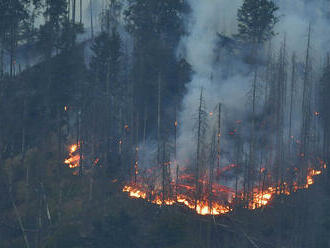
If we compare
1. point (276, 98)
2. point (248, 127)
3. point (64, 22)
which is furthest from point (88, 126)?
point (276, 98)

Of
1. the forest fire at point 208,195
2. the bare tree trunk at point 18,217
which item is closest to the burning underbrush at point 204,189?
the forest fire at point 208,195

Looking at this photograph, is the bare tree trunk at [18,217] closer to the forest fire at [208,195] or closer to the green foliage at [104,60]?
the forest fire at [208,195]

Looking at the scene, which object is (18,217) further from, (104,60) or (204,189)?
(104,60)

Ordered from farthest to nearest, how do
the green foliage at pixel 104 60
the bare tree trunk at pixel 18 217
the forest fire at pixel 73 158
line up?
1. the green foliage at pixel 104 60
2. the forest fire at pixel 73 158
3. the bare tree trunk at pixel 18 217

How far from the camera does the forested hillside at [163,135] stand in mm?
31045

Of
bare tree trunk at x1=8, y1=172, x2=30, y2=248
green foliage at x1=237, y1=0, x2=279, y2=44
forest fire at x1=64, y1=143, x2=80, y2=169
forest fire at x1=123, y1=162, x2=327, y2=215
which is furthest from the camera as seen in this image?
green foliage at x1=237, y1=0, x2=279, y2=44

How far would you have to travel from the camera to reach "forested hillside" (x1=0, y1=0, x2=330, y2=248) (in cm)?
3105

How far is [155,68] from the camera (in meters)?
41.9

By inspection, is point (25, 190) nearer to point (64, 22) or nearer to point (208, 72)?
point (64, 22)

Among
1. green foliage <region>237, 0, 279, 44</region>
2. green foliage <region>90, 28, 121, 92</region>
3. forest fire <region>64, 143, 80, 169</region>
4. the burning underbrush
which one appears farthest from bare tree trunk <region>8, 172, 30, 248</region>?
green foliage <region>237, 0, 279, 44</region>

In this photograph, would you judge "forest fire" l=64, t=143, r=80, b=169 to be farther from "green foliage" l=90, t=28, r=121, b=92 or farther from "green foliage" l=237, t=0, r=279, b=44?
"green foliage" l=237, t=0, r=279, b=44

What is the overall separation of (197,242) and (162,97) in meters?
18.0

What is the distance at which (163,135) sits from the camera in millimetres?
40406

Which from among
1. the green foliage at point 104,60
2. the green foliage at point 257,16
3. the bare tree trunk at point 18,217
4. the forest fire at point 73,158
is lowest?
the bare tree trunk at point 18,217
